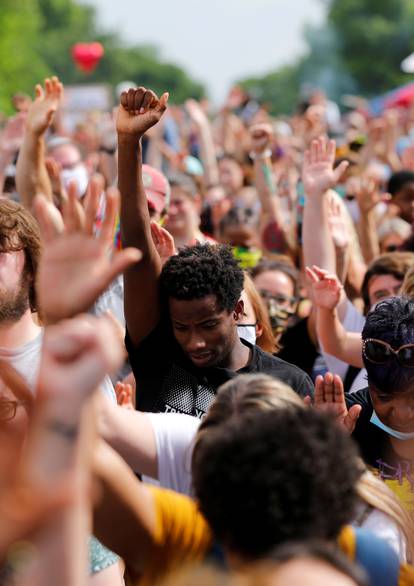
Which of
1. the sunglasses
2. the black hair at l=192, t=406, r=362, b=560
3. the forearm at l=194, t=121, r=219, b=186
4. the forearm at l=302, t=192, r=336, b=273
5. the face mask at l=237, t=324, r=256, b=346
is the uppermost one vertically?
the black hair at l=192, t=406, r=362, b=560

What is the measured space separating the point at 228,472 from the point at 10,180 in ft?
17.6

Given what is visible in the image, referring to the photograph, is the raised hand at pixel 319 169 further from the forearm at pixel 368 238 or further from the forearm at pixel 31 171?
the forearm at pixel 368 238

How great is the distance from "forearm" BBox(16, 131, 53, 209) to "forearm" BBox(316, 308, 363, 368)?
1.59 meters

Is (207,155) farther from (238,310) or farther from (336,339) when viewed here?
(238,310)

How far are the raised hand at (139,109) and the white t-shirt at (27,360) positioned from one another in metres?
0.77

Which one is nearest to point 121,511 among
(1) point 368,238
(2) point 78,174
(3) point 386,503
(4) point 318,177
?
(3) point 386,503

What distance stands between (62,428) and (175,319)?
5.68ft

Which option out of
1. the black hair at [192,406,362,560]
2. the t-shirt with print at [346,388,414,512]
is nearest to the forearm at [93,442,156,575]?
the black hair at [192,406,362,560]

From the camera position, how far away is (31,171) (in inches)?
213

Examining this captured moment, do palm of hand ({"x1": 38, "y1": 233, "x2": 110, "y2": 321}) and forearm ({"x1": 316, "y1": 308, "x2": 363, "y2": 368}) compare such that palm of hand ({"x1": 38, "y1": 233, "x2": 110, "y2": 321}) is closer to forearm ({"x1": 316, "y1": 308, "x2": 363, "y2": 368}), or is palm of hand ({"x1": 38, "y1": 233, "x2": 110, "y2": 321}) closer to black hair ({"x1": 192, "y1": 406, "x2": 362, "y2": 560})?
black hair ({"x1": 192, "y1": 406, "x2": 362, "y2": 560})

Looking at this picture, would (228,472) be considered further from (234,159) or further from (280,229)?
(234,159)

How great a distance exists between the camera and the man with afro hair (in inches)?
138

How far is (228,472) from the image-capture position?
6.77 ft

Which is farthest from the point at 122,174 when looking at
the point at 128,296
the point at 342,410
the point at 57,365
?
the point at 57,365
